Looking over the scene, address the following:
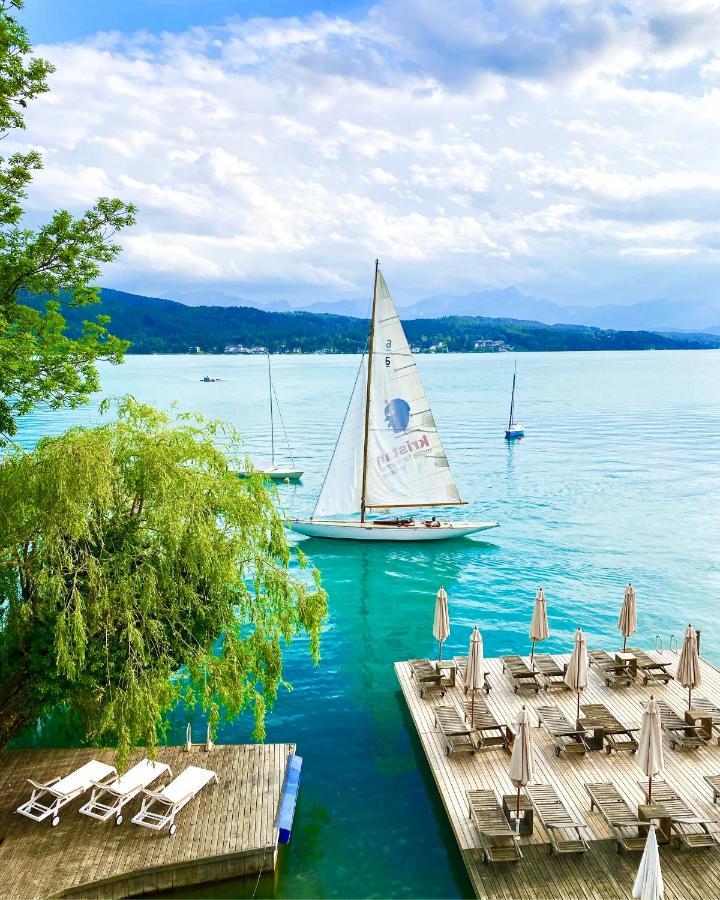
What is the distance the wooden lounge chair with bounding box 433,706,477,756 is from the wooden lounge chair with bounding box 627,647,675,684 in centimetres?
692

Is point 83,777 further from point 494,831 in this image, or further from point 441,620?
point 441,620

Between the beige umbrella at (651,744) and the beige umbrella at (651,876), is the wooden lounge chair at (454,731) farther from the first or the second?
the beige umbrella at (651,876)

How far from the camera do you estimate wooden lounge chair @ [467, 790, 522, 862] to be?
14.6m

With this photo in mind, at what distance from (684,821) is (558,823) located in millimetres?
2594

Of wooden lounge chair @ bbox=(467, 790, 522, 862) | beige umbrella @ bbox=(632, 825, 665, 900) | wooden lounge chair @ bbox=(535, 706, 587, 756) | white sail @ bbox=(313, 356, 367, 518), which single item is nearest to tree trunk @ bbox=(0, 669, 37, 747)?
wooden lounge chair @ bbox=(467, 790, 522, 862)

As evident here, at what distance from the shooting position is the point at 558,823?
15.0 m

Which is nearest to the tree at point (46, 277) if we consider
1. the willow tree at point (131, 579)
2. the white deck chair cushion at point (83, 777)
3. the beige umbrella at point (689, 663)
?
the willow tree at point (131, 579)

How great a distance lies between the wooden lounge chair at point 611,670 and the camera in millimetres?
22670

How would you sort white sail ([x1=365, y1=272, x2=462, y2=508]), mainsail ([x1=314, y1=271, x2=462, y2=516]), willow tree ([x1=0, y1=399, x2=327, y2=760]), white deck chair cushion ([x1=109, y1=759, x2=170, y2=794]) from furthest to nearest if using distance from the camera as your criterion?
mainsail ([x1=314, y1=271, x2=462, y2=516]), white sail ([x1=365, y1=272, x2=462, y2=508]), white deck chair cushion ([x1=109, y1=759, x2=170, y2=794]), willow tree ([x1=0, y1=399, x2=327, y2=760])

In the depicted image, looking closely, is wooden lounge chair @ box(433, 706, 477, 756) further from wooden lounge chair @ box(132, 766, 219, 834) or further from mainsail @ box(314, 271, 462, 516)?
mainsail @ box(314, 271, 462, 516)

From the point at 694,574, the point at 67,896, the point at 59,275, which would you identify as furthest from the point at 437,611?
the point at 694,574

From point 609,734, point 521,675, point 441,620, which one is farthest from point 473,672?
point 521,675

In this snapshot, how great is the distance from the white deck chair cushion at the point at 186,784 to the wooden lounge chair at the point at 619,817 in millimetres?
8659

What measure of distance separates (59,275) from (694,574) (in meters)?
35.4
